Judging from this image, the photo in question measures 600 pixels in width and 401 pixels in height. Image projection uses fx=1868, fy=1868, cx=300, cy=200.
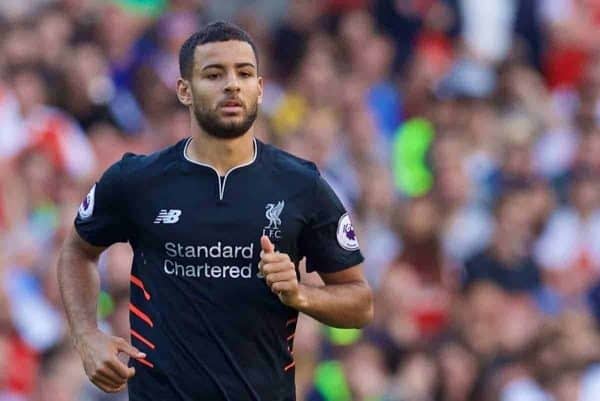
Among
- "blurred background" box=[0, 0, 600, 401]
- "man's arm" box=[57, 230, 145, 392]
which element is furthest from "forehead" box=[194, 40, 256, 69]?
"blurred background" box=[0, 0, 600, 401]

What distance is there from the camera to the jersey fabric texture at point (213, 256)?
6.61m

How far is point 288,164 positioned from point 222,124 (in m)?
0.33

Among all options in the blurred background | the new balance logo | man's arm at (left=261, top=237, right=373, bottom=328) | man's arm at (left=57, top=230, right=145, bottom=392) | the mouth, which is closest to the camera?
man's arm at (left=261, top=237, right=373, bottom=328)

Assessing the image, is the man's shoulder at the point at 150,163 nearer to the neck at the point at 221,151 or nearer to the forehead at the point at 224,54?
the neck at the point at 221,151

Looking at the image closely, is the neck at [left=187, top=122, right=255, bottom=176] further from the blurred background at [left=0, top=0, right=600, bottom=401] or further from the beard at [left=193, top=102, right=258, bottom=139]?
the blurred background at [left=0, top=0, right=600, bottom=401]

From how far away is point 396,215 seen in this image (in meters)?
13.3

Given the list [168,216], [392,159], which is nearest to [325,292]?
[168,216]

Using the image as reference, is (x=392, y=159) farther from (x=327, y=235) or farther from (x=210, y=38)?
(x=210, y=38)

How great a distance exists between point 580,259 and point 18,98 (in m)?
4.16

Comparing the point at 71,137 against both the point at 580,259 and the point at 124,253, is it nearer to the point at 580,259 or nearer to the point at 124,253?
the point at 124,253

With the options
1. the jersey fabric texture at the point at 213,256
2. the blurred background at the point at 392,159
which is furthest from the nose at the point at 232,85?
the blurred background at the point at 392,159

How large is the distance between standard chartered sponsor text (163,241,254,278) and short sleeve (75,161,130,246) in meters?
0.29

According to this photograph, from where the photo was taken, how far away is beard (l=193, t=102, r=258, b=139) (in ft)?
21.7

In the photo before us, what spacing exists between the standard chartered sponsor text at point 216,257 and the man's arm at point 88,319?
355 mm
